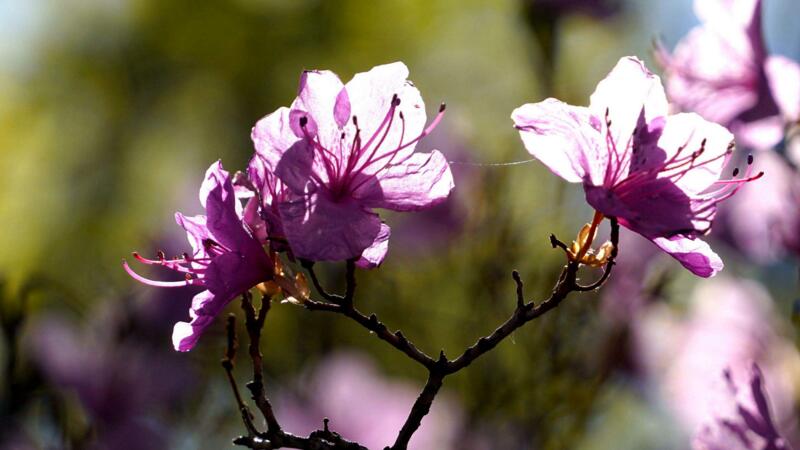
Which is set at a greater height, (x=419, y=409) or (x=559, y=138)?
(x=559, y=138)

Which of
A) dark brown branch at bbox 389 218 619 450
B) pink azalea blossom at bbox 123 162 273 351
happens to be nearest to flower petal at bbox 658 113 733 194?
dark brown branch at bbox 389 218 619 450

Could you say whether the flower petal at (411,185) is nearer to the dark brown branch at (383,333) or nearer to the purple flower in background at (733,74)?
the dark brown branch at (383,333)

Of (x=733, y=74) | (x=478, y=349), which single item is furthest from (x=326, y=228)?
(x=733, y=74)

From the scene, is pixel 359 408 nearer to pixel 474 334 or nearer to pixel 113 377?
pixel 474 334

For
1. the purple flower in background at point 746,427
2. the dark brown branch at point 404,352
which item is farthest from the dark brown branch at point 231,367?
the purple flower in background at point 746,427

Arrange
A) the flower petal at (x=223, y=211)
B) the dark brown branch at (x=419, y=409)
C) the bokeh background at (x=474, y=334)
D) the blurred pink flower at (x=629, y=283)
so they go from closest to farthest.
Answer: the dark brown branch at (x=419, y=409)
the flower petal at (x=223, y=211)
the bokeh background at (x=474, y=334)
the blurred pink flower at (x=629, y=283)

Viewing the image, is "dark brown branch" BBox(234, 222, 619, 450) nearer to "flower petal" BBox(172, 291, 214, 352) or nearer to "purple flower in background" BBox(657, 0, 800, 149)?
"flower petal" BBox(172, 291, 214, 352)
